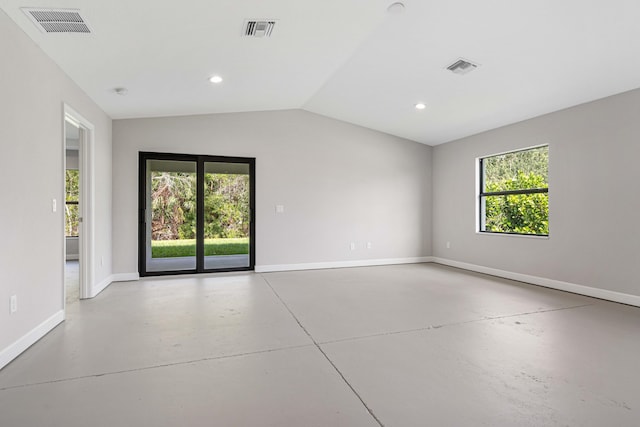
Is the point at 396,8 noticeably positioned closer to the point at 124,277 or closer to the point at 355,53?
the point at 355,53

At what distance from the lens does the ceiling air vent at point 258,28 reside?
305cm

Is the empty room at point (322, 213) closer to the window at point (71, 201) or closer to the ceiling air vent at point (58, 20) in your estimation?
the ceiling air vent at point (58, 20)

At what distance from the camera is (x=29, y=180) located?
2.73 m

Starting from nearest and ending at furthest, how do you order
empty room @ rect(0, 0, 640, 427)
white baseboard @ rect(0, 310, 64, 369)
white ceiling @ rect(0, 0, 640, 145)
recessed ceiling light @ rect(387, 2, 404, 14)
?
1. empty room @ rect(0, 0, 640, 427)
2. white baseboard @ rect(0, 310, 64, 369)
3. white ceiling @ rect(0, 0, 640, 145)
4. recessed ceiling light @ rect(387, 2, 404, 14)

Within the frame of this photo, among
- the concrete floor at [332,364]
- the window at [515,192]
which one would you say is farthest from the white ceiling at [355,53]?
the concrete floor at [332,364]

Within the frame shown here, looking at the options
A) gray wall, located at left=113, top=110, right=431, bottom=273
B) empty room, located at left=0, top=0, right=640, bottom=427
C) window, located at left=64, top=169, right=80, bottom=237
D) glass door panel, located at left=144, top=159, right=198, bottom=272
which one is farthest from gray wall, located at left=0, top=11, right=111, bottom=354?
window, located at left=64, top=169, right=80, bottom=237

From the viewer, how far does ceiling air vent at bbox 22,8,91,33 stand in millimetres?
2443

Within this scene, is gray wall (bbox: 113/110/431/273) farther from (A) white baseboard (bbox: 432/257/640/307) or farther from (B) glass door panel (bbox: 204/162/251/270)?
(A) white baseboard (bbox: 432/257/640/307)

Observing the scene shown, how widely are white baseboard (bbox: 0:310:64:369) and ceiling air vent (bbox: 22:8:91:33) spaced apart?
242 centimetres

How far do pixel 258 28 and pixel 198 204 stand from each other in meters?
3.31

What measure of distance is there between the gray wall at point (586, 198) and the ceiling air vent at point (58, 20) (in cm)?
555

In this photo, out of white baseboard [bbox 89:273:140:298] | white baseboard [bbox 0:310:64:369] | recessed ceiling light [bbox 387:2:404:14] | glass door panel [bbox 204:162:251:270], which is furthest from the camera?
glass door panel [bbox 204:162:251:270]

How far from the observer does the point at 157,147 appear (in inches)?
212

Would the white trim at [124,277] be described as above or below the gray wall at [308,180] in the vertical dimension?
below
